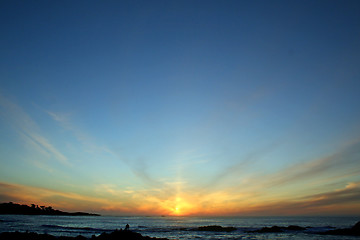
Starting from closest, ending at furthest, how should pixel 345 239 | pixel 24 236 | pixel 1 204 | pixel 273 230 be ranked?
pixel 24 236 → pixel 345 239 → pixel 273 230 → pixel 1 204

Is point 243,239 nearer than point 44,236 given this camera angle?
No

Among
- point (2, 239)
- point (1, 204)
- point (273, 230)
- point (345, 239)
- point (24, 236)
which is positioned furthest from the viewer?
point (1, 204)

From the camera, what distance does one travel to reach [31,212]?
19200 centimetres

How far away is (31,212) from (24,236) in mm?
205587

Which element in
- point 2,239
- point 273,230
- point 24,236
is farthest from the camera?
point 273,230

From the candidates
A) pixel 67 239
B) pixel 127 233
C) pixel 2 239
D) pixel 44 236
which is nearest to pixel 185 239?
pixel 127 233

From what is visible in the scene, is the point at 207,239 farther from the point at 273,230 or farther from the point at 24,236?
the point at 24,236

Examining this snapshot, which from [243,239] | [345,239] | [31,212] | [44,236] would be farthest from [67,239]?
[31,212]

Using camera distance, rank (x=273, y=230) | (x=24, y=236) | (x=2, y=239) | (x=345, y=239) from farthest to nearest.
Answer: (x=273, y=230) < (x=345, y=239) < (x=24, y=236) < (x=2, y=239)

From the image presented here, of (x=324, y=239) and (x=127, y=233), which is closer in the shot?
(x=127, y=233)

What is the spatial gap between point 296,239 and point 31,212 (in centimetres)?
22234

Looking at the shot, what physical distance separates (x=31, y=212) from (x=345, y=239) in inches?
9043

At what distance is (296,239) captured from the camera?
43.3 meters

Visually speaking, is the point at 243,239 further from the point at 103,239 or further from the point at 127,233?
the point at 103,239
